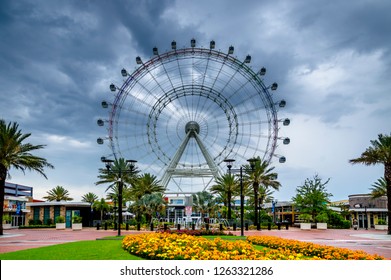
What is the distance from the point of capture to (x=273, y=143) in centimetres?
4791

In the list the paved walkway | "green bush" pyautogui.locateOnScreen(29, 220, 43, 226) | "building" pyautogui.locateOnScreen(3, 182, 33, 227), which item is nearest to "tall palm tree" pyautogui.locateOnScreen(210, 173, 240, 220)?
the paved walkway

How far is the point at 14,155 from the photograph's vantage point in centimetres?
3806

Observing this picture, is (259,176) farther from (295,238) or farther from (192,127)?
(295,238)

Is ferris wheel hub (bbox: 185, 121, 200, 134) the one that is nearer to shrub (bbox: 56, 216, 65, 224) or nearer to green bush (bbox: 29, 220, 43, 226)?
shrub (bbox: 56, 216, 65, 224)

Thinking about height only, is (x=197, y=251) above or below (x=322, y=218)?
above

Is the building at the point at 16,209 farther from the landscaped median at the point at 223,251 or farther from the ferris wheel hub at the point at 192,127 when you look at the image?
the landscaped median at the point at 223,251

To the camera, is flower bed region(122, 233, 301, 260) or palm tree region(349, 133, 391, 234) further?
palm tree region(349, 133, 391, 234)

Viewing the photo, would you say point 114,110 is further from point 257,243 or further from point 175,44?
point 257,243

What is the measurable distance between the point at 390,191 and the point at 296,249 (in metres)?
27.6

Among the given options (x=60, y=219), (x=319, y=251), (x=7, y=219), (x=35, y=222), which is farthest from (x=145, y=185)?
(x=319, y=251)

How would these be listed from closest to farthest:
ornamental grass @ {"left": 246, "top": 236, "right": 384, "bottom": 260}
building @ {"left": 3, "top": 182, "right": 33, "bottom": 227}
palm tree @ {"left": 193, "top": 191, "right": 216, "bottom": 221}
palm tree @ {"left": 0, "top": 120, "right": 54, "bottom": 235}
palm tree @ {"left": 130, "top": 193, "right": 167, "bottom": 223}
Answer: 1. ornamental grass @ {"left": 246, "top": 236, "right": 384, "bottom": 260}
2. palm tree @ {"left": 0, "top": 120, "right": 54, "bottom": 235}
3. palm tree @ {"left": 193, "top": 191, "right": 216, "bottom": 221}
4. palm tree @ {"left": 130, "top": 193, "right": 167, "bottom": 223}
5. building @ {"left": 3, "top": 182, "right": 33, "bottom": 227}

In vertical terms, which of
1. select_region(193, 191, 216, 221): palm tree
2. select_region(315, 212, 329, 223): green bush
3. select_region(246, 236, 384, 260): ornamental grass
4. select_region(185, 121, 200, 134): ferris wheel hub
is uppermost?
select_region(185, 121, 200, 134): ferris wheel hub

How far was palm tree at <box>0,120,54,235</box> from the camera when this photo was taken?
37188 millimetres
